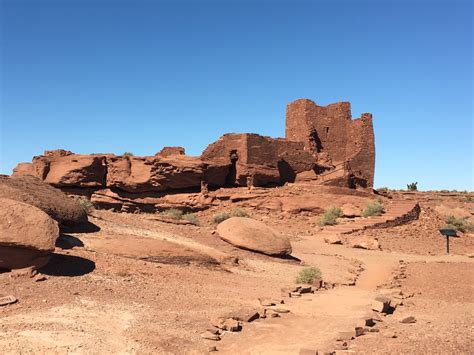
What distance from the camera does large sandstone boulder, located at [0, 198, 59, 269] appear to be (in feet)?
24.6

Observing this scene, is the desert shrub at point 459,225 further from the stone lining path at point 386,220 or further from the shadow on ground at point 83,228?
the shadow on ground at point 83,228

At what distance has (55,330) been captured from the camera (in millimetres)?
5773

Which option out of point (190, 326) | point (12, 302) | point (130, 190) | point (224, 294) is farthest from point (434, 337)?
point (130, 190)

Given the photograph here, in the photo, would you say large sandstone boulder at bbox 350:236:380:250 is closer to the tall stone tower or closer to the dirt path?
the dirt path

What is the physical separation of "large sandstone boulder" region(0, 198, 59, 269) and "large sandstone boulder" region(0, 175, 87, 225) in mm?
2056

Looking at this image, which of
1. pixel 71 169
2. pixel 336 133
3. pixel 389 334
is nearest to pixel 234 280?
pixel 389 334

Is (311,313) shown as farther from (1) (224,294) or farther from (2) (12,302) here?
(2) (12,302)

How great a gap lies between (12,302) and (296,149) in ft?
75.9

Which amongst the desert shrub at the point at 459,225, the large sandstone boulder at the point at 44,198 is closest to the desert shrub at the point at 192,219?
the large sandstone boulder at the point at 44,198

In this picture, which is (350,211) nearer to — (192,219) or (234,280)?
(192,219)

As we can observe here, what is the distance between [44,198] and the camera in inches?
424

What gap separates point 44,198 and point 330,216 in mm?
15340

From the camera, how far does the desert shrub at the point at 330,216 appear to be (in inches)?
883

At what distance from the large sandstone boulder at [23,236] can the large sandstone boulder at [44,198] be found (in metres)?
2.06
